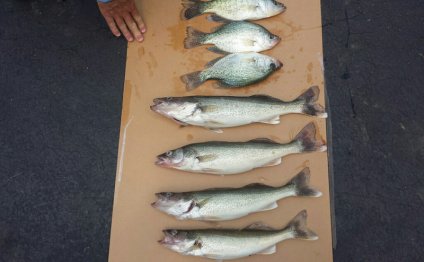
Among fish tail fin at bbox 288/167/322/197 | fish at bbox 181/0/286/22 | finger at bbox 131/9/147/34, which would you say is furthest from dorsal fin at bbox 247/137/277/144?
finger at bbox 131/9/147/34

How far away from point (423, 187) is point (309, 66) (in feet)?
4.37

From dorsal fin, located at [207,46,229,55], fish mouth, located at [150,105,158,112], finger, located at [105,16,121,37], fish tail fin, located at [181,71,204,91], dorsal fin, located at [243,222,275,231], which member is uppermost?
finger, located at [105,16,121,37]

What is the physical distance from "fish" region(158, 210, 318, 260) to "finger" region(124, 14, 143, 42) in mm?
1659

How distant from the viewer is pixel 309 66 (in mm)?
3309

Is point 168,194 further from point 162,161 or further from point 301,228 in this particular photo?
point 301,228

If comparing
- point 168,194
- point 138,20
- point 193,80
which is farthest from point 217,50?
point 168,194

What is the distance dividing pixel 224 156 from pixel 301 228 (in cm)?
76

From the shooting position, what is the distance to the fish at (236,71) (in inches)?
126

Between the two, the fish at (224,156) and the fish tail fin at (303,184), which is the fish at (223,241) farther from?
the fish at (224,156)

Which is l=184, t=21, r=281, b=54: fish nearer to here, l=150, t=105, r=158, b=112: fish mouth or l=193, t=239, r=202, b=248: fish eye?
l=150, t=105, r=158, b=112: fish mouth

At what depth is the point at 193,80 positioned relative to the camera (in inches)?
127

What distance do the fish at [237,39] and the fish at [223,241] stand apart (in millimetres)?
1491

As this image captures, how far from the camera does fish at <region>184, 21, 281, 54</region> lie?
10.8ft

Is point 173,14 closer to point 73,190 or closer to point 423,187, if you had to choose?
point 73,190
